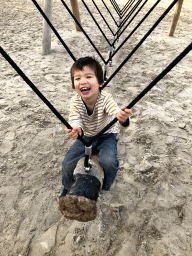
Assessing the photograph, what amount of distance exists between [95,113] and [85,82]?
21 cm

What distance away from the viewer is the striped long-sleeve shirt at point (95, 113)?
1083mm

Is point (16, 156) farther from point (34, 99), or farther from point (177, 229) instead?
point (177, 229)

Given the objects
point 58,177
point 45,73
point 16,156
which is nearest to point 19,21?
point 45,73

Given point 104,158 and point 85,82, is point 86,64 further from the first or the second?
point 104,158

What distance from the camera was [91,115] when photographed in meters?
1.13

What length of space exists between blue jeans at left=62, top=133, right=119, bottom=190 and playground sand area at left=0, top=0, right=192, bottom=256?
23 cm

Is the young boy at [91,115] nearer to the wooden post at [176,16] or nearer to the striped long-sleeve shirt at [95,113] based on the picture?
the striped long-sleeve shirt at [95,113]

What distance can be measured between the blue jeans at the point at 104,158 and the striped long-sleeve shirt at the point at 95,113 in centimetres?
8

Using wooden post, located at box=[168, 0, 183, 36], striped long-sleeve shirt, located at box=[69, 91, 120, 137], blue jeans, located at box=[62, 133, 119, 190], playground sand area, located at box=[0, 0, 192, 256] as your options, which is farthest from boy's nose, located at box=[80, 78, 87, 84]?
wooden post, located at box=[168, 0, 183, 36]

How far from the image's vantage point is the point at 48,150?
1.56 m

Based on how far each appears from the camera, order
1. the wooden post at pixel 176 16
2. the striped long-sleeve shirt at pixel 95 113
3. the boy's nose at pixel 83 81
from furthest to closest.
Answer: the wooden post at pixel 176 16, the striped long-sleeve shirt at pixel 95 113, the boy's nose at pixel 83 81

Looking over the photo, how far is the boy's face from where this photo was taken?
98 cm

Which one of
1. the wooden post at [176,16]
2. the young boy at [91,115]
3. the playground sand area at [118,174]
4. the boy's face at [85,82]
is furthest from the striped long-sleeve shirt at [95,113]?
the wooden post at [176,16]

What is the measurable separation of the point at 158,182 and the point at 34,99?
1.47 m
